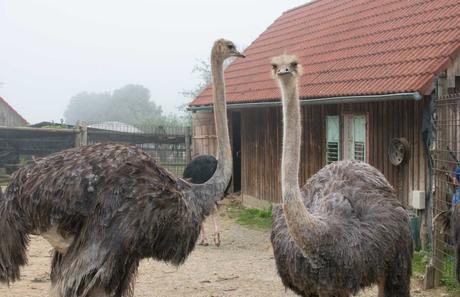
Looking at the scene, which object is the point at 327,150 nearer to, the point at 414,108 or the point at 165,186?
the point at 414,108

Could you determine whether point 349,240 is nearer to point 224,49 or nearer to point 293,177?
point 293,177

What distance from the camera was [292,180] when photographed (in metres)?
3.55

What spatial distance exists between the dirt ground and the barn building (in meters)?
1.80

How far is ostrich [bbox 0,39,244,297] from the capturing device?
3.84 metres

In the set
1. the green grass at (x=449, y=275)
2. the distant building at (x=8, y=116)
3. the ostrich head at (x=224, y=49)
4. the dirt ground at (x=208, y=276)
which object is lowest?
the dirt ground at (x=208, y=276)

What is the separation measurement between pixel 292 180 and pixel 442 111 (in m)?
3.71

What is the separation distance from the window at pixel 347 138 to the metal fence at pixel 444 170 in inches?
63.4

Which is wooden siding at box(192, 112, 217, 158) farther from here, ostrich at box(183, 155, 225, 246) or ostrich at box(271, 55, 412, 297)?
ostrich at box(271, 55, 412, 297)

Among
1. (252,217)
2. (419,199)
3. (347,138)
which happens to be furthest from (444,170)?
(252,217)

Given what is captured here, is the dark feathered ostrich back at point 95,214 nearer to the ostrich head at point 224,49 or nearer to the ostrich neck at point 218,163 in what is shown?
the ostrich neck at point 218,163

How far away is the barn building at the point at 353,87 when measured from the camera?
734cm

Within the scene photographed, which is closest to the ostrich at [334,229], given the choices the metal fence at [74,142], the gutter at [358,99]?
the gutter at [358,99]

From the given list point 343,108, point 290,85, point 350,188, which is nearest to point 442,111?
point 343,108

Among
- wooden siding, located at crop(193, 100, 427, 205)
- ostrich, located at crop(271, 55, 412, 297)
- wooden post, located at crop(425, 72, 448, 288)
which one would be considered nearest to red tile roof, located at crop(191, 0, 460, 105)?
wooden post, located at crop(425, 72, 448, 288)
